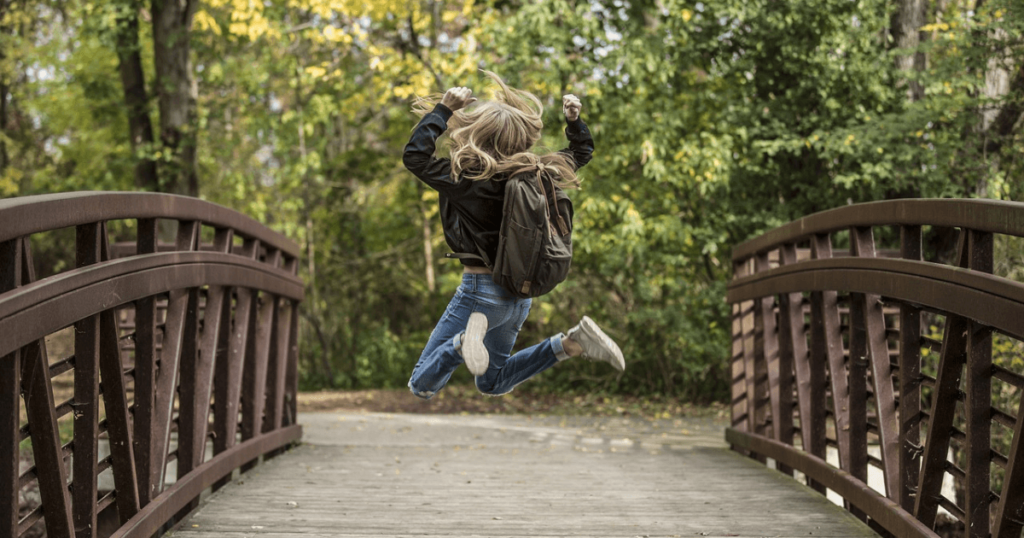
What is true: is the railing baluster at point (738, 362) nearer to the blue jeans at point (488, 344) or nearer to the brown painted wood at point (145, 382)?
the blue jeans at point (488, 344)

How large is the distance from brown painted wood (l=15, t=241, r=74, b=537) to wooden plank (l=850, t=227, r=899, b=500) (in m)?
3.37

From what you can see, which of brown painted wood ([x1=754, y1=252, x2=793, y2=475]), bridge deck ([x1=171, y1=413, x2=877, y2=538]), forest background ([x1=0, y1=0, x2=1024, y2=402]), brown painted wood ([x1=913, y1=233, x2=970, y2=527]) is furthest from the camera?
forest background ([x1=0, y1=0, x2=1024, y2=402])

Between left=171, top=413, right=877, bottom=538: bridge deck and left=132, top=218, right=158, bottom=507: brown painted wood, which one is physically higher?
left=132, top=218, right=158, bottom=507: brown painted wood

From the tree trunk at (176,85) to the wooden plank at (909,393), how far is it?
1033 cm

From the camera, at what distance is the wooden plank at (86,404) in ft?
11.0

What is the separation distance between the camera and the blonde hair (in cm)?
411

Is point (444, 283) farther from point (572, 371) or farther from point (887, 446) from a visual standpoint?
point (887, 446)

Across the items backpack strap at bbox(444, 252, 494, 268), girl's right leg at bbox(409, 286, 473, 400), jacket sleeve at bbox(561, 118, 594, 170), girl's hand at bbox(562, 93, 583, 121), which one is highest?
girl's hand at bbox(562, 93, 583, 121)

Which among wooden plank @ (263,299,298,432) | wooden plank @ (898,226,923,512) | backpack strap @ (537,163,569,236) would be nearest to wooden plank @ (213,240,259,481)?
wooden plank @ (263,299,298,432)

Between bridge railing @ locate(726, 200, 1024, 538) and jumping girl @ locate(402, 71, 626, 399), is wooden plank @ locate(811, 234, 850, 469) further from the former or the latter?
jumping girl @ locate(402, 71, 626, 399)

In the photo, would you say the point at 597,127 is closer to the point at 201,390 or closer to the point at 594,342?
the point at 594,342

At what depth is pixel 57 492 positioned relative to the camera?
311 centimetres

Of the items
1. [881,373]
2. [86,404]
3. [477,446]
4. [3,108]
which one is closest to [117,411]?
[86,404]

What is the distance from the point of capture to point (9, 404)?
2.76 metres
